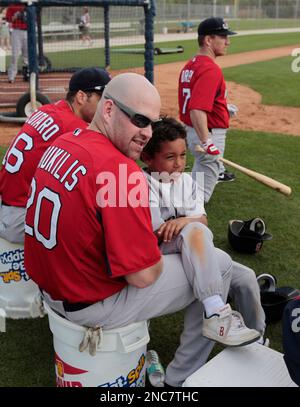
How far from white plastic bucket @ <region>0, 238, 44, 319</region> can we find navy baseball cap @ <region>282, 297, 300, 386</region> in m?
1.81

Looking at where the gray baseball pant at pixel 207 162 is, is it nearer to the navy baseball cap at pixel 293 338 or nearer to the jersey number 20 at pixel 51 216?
the jersey number 20 at pixel 51 216

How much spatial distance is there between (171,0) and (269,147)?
1237 inches

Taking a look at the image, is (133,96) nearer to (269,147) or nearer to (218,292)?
(218,292)

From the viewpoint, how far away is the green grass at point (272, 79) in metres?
12.1

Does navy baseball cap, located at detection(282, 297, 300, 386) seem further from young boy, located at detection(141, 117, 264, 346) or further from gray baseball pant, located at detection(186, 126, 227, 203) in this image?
gray baseball pant, located at detection(186, 126, 227, 203)

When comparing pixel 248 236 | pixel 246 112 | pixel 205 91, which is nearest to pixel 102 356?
pixel 248 236

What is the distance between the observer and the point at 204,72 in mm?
4711

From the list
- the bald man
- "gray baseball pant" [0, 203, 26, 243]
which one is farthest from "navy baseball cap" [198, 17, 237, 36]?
the bald man

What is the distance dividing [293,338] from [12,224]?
1866mm

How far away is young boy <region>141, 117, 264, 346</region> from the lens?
237 cm

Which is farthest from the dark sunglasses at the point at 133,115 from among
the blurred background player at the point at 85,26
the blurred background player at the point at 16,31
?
the blurred background player at the point at 85,26

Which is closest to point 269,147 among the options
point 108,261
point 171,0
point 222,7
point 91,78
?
point 91,78

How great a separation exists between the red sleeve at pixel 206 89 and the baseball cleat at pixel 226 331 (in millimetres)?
2719

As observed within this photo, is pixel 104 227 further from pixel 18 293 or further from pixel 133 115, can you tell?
pixel 18 293
